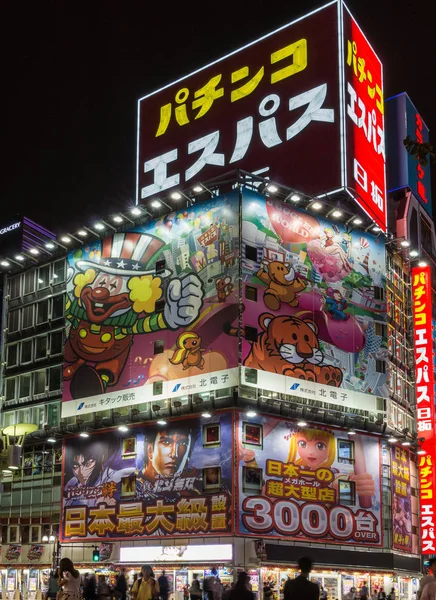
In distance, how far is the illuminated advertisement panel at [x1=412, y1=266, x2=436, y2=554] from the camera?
165 feet

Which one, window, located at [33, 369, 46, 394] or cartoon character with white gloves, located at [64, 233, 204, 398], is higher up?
cartoon character with white gloves, located at [64, 233, 204, 398]

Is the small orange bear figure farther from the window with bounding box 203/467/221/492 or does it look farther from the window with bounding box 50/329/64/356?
the window with bounding box 50/329/64/356

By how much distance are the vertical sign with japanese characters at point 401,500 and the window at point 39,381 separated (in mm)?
20536

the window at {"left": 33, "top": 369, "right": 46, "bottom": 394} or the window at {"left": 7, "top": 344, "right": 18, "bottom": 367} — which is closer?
the window at {"left": 33, "top": 369, "right": 46, "bottom": 394}

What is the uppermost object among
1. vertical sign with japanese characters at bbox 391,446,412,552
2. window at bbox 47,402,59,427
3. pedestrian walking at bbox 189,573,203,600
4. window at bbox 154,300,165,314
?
window at bbox 154,300,165,314

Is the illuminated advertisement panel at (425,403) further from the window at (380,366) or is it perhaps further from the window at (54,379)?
the window at (54,379)

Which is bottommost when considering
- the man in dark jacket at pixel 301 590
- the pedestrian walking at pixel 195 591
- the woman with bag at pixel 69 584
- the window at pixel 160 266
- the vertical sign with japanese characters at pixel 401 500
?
the pedestrian walking at pixel 195 591

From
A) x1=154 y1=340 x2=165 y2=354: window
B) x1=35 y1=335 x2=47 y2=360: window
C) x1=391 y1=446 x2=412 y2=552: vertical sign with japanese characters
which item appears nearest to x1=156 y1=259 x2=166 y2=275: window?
x1=154 y1=340 x2=165 y2=354: window

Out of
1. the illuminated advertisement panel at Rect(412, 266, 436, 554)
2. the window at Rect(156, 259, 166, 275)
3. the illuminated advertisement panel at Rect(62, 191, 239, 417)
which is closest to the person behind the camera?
the illuminated advertisement panel at Rect(62, 191, 239, 417)

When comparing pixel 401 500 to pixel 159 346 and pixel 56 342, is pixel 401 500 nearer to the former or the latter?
pixel 159 346

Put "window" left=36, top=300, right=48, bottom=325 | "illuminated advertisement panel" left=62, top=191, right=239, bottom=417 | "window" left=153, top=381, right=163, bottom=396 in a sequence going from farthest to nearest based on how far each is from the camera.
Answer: "window" left=36, top=300, right=48, bottom=325 < "window" left=153, top=381, right=163, bottom=396 < "illuminated advertisement panel" left=62, top=191, right=239, bottom=417

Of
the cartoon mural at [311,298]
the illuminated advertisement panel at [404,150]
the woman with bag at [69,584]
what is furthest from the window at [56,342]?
the woman with bag at [69,584]

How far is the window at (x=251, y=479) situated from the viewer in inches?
1629

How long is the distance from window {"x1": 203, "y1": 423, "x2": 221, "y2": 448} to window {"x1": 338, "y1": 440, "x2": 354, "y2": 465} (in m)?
7.08
